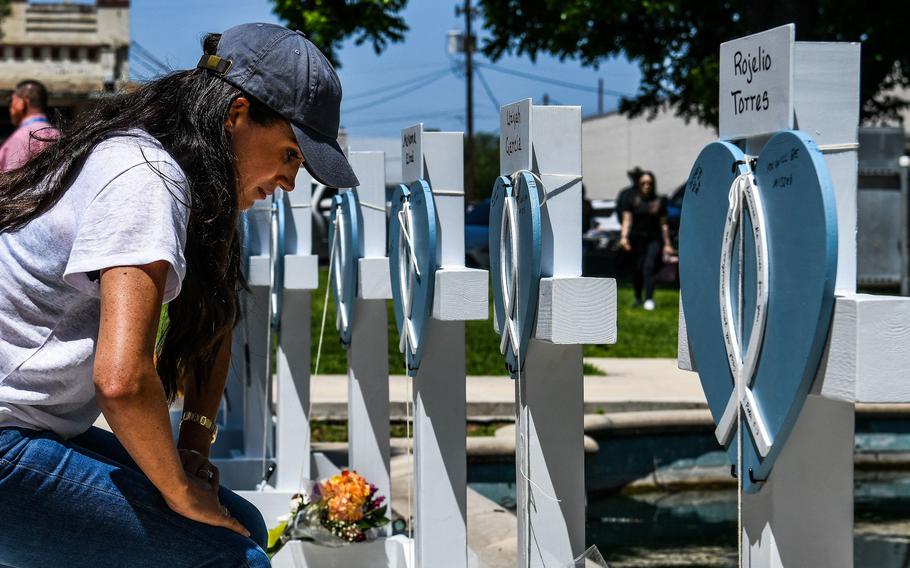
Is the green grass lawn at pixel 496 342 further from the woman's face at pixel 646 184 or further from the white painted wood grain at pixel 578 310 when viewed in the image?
the white painted wood grain at pixel 578 310

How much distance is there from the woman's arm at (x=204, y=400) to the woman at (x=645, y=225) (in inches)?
436

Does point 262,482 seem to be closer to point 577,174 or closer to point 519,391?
point 519,391

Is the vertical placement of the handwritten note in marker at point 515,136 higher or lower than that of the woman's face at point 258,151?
higher

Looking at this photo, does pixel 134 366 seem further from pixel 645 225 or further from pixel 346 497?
pixel 645 225

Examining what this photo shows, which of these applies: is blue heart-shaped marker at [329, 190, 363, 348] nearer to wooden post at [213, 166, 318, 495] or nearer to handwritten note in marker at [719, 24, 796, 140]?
wooden post at [213, 166, 318, 495]

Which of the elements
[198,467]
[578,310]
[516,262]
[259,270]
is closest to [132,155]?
[198,467]

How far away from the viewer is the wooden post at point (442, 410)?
12.0 feet

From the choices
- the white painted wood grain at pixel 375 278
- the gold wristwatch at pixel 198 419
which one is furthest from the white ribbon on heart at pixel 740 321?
the white painted wood grain at pixel 375 278

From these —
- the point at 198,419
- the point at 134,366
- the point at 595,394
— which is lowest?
the point at 595,394

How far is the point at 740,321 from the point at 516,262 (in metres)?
0.99

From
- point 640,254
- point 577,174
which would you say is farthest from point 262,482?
point 640,254

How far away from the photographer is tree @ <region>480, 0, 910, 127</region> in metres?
15.6

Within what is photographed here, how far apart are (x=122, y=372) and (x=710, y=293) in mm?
1076

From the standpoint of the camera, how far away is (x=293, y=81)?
2.16 meters
